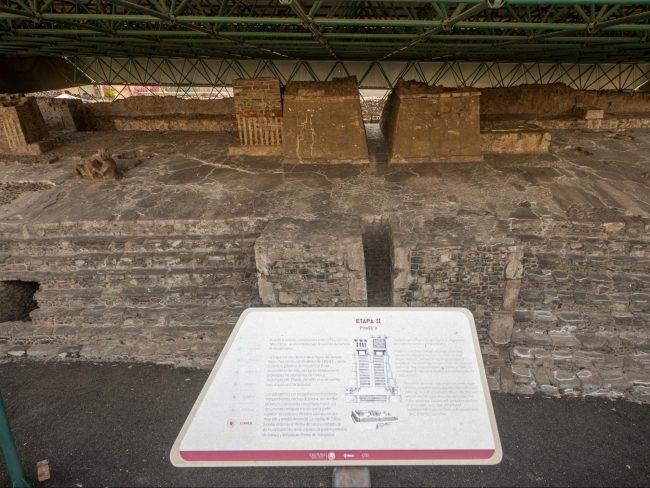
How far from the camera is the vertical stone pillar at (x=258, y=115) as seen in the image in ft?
21.0

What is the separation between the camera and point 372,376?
1986 mm

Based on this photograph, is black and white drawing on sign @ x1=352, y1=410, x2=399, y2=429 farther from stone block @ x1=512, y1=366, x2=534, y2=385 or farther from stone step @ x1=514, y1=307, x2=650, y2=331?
stone step @ x1=514, y1=307, x2=650, y2=331

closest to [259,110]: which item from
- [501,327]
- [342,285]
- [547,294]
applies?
[342,285]

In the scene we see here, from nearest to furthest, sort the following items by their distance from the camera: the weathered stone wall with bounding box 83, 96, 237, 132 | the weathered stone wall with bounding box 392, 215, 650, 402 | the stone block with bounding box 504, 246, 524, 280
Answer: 1. the stone block with bounding box 504, 246, 524, 280
2. the weathered stone wall with bounding box 392, 215, 650, 402
3. the weathered stone wall with bounding box 83, 96, 237, 132

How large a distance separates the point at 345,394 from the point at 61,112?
1065cm

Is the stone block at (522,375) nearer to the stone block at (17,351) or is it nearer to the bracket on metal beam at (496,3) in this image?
the bracket on metal beam at (496,3)

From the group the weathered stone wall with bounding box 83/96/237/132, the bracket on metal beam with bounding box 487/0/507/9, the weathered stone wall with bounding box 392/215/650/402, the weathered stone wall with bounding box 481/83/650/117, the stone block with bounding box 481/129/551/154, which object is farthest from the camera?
Result: the weathered stone wall with bounding box 481/83/650/117

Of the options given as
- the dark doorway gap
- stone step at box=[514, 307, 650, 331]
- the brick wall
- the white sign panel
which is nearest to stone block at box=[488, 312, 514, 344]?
stone step at box=[514, 307, 650, 331]

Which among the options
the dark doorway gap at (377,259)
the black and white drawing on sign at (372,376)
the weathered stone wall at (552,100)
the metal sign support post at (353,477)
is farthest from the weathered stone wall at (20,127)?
the weathered stone wall at (552,100)

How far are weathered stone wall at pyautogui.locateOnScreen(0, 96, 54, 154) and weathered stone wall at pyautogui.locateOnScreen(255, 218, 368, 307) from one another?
6330mm

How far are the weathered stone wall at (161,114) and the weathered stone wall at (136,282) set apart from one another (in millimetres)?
4810

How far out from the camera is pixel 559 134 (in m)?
8.00

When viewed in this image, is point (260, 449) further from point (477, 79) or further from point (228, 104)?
point (477, 79)

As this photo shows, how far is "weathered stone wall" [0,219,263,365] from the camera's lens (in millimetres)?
4344
